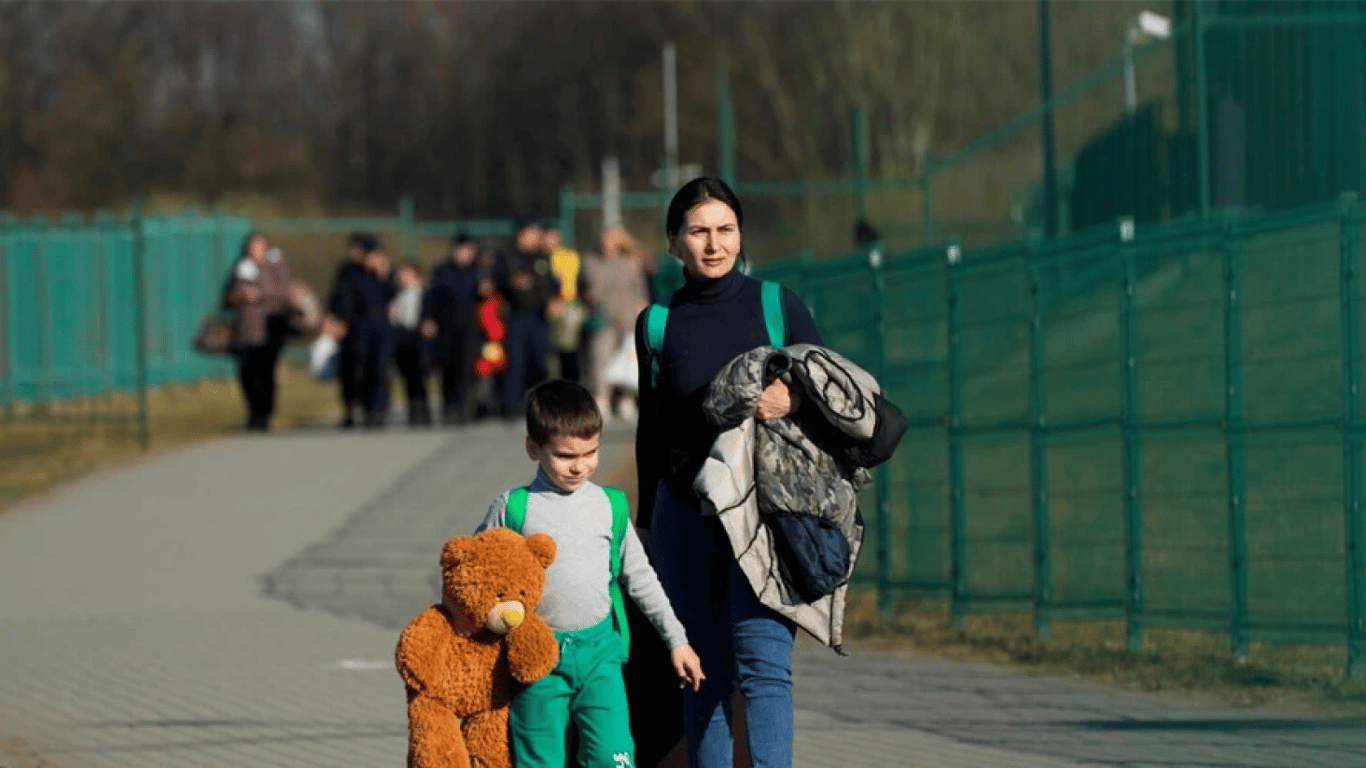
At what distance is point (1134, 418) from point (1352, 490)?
1135 millimetres

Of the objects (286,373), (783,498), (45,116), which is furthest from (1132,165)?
(45,116)

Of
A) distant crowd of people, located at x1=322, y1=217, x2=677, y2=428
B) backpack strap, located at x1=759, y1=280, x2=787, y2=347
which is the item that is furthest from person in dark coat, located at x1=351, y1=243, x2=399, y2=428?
backpack strap, located at x1=759, y1=280, x2=787, y2=347

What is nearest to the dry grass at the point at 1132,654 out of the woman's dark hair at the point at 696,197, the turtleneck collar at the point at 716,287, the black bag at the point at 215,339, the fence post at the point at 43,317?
the turtleneck collar at the point at 716,287

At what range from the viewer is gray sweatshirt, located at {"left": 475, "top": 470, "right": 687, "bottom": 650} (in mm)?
5809

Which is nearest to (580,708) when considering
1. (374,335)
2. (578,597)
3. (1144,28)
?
(578,597)

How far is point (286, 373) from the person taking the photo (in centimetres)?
3456

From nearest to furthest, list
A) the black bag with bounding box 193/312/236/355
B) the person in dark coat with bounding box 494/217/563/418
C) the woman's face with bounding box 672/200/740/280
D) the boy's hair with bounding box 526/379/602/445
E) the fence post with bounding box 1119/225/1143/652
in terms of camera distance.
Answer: the boy's hair with bounding box 526/379/602/445 → the woman's face with bounding box 672/200/740/280 → the fence post with bounding box 1119/225/1143/652 → the person in dark coat with bounding box 494/217/563/418 → the black bag with bounding box 193/312/236/355

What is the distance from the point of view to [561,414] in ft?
18.8

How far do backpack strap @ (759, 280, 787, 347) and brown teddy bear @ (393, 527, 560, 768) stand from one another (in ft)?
2.49

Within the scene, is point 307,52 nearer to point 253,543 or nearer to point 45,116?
point 45,116

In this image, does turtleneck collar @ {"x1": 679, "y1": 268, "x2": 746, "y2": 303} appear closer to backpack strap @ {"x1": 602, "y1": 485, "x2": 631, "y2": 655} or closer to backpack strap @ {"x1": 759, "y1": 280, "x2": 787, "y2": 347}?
backpack strap @ {"x1": 759, "y1": 280, "x2": 787, "y2": 347}

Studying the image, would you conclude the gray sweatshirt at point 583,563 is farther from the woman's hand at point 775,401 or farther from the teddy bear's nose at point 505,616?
the woman's hand at point 775,401

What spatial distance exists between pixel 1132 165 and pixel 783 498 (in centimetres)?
1165

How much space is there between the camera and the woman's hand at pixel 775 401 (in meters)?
5.86
